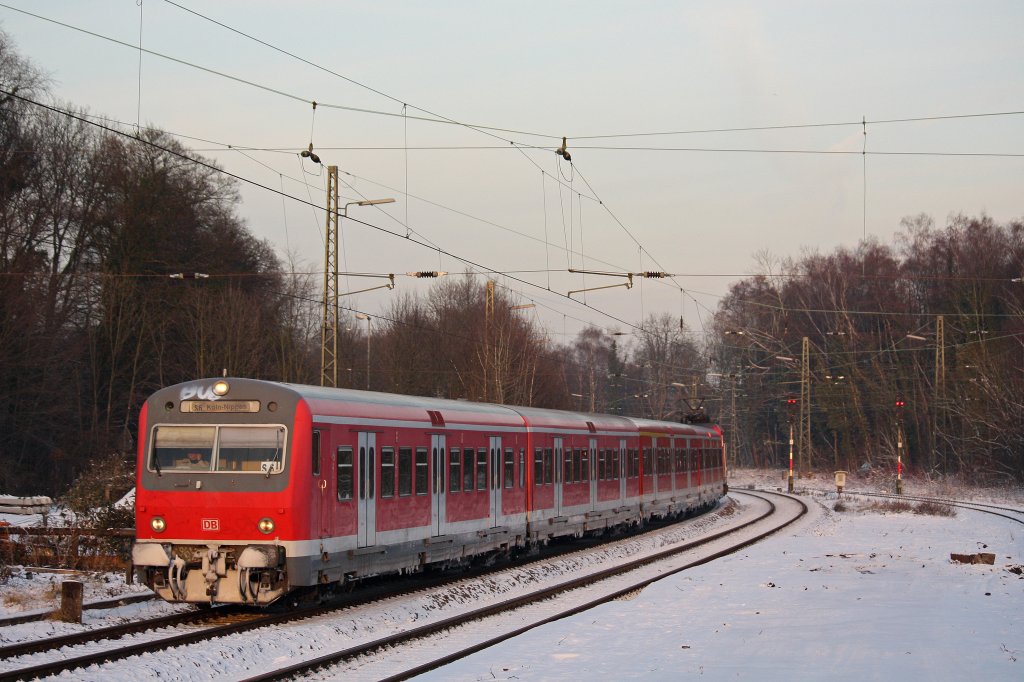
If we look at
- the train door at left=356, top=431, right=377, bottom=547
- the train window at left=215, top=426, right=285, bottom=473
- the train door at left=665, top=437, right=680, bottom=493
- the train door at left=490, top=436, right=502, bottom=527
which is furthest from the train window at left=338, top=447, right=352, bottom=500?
the train door at left=665, top=437, right=680, bottom=493

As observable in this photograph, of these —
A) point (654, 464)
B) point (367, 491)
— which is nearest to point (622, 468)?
point (654, 464)

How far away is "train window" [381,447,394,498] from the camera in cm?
1759

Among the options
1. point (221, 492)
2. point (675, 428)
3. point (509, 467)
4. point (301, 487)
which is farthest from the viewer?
point (675, 428)

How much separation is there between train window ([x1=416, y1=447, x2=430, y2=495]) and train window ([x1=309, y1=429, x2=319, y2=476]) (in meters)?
3.38

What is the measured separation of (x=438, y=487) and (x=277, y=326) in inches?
1520

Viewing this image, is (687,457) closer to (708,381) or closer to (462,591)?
(462,591)

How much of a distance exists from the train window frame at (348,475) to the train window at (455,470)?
12.0ft

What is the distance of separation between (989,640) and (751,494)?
145 feet

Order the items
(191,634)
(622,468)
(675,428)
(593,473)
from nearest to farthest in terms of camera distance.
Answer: (191,634), (593,473), (622,468), (675,428)

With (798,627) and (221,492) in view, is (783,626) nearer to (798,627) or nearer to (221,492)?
(798,627)

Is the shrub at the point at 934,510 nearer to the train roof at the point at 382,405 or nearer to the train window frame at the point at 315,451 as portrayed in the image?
the train roof at the point at 382,405

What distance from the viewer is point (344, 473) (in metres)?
16.4

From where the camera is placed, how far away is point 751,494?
188 feet

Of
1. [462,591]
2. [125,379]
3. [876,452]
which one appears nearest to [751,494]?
[876,452]
